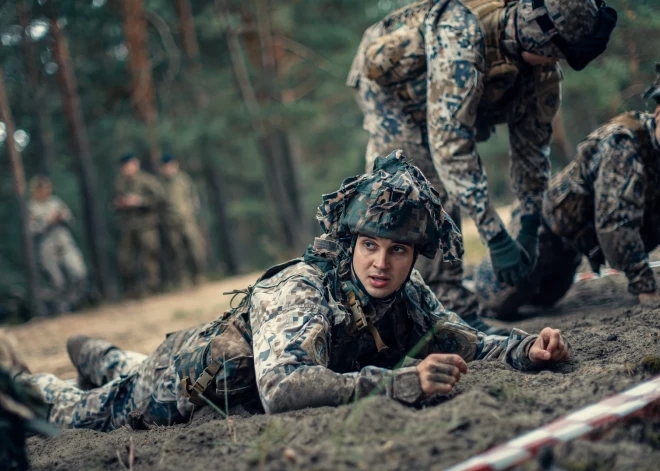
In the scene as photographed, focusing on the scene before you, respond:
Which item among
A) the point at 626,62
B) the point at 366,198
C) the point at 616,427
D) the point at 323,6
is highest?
the point at 323,6

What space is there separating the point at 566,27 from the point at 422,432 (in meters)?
2.53

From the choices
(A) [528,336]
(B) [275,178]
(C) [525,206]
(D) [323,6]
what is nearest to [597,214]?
(C) [525,206]

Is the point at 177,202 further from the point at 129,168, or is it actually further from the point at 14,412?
the point at 14,412

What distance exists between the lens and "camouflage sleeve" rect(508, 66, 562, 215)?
15.4 ft

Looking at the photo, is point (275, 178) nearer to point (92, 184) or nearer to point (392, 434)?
point (92, 184)

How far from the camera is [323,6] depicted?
878 inches

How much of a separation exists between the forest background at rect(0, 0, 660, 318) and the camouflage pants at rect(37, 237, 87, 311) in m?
0.62

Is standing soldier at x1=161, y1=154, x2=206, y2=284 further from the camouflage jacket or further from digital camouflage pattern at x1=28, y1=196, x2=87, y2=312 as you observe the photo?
digital camouflage pattern at x1=28, y1=196, x2=87, y2=312

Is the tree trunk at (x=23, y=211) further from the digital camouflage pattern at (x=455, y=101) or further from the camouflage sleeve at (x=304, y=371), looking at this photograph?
the camouflage sleeve at (x=304, y=371)

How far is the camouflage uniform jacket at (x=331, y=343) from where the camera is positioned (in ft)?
8.87

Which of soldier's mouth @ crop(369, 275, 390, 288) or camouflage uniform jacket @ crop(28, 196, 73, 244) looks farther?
camouflage uniform jacket @ crop(28, 196, 73, 244)

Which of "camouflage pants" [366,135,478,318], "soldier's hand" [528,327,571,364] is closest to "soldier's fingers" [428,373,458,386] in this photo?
"soldier's hand" [528,327,571,364]

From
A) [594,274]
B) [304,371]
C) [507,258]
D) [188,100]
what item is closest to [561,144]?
[594,274]

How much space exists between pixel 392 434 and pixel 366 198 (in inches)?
42.3
